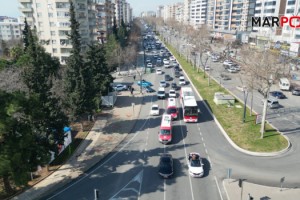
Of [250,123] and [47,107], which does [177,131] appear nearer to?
[250,123]

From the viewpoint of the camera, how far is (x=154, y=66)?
93062 mm

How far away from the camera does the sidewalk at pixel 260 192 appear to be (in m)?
24.9

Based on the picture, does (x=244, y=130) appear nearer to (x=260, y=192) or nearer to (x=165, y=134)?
(x=165, y=134)

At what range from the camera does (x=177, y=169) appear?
98.8ft

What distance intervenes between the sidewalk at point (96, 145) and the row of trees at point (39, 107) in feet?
9.19

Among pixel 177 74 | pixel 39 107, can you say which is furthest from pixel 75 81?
pixel 177 74

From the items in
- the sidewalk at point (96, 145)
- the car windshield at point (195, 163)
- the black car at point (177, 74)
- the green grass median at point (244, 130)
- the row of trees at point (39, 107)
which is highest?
the row of trees at point (39, 107)

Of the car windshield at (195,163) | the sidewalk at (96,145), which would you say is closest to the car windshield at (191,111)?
the sidewalk at (96,145)

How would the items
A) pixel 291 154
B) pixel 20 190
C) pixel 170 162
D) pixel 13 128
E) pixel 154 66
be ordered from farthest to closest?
pixel 154 66 → pixel 291 154 → pixel 170 162 → pixel 20 190 → pixel 13 128

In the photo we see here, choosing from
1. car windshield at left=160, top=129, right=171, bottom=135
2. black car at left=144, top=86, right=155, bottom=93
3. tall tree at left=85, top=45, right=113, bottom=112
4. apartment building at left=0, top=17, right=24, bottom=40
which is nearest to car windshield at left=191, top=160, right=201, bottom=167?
car windshield at left=160, top=129, right=171, bottom=135

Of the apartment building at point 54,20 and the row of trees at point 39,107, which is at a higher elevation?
the apartment building at point 54,20

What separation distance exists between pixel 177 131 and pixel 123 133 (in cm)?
772

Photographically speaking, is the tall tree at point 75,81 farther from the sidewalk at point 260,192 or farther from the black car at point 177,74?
the black car at point 177,74

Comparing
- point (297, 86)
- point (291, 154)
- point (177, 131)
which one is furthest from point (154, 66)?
point (291, 154)
